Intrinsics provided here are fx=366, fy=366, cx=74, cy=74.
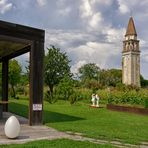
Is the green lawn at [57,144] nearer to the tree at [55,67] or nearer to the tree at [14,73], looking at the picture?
the tree at [14,73]

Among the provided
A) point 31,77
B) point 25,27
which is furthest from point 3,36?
point 31,77

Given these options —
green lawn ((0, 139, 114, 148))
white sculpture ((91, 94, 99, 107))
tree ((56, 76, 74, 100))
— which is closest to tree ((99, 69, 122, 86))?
tree ((56, 76, 74, 100))

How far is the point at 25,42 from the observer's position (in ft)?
50.2

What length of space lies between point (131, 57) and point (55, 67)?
74.6 metres

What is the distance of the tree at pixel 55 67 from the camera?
47250 mm

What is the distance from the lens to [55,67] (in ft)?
155

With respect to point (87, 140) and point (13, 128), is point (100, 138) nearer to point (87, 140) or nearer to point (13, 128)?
point (87, 140)

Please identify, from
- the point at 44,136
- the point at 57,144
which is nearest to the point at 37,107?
the point at 44,136

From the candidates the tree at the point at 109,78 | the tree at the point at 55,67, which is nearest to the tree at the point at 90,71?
the tree at the point at 109,78

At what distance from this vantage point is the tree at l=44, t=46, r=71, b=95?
4725 cm

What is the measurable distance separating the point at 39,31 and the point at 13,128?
228 inches

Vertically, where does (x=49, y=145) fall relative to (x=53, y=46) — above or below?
below

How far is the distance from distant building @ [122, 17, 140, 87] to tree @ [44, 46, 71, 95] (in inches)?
2722

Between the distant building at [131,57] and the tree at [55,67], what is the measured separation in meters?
69.1
